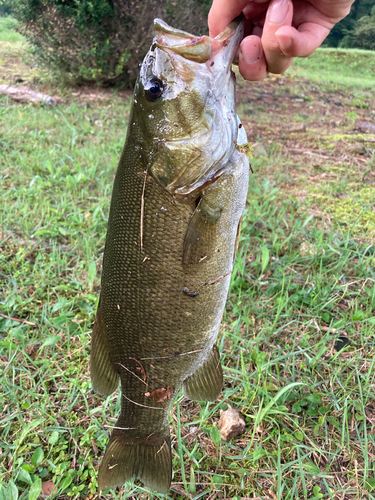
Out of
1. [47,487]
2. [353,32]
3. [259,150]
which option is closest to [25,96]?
[259,150]

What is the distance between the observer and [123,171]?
4.48 feet

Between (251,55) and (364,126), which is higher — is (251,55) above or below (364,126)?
above

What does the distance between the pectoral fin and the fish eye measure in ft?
1.50

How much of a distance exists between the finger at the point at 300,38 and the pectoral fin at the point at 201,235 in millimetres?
837

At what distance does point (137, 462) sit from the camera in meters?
1.39

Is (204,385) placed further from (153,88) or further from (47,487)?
(153,88)

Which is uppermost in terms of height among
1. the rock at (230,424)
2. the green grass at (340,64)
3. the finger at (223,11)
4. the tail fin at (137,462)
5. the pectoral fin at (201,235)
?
the finger at (223,11)

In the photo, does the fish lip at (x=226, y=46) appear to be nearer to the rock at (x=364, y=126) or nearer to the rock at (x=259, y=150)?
the rock at (x=259, y=150)

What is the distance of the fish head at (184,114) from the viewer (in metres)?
1.28

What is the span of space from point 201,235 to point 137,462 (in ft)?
3.27

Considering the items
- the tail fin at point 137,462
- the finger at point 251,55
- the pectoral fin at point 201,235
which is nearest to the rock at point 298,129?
the finger at point 251,55

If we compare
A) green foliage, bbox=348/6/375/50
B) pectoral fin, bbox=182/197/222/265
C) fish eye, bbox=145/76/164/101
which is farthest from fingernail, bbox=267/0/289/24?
green foliage, bbox=348/6/375/50

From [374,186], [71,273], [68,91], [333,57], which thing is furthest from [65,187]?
[333,57]

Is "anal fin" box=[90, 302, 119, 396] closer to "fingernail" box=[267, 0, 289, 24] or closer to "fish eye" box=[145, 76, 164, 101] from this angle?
"fish eye" box=[145, 76, 164, 101]
